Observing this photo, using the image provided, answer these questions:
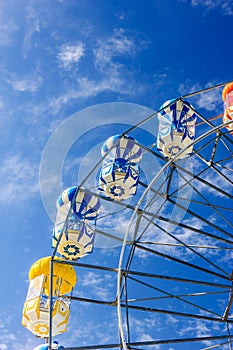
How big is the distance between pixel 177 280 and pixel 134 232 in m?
1.72

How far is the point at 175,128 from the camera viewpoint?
14094mm

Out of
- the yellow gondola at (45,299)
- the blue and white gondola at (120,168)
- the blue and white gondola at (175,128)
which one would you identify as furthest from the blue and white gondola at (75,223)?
A: the blue and white gondola at (175,128)

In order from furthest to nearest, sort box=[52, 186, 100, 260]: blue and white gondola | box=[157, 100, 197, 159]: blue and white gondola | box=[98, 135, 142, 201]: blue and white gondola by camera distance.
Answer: box=[157, 100, 197, 159]: blue and white gondola
box=[98, 135, 142, 201]: blue and white gondola
box=[52, 186, 100, 260]: blue and white gondola

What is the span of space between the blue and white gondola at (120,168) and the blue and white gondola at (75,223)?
0.59m

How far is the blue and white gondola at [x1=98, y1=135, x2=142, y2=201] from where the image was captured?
13.2 m

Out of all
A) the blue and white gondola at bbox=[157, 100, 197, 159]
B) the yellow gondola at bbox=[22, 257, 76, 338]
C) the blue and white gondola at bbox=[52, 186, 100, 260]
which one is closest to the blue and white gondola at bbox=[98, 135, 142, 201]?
the blue and white gondola at bbox=[52, 186, 100, 260]

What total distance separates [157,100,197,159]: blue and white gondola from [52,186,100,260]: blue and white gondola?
2.52 metres

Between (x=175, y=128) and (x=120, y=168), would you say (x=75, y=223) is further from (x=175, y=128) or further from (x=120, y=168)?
(x=175, y=128)

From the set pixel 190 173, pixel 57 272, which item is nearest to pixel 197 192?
pixel 190 173

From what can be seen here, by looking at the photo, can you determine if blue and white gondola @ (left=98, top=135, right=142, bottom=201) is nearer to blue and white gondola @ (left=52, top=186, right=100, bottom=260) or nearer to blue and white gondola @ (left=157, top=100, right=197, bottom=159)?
blue and white gondola @ (left=52, top=186, right=100, bottom=260)

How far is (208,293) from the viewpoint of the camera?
12930mm

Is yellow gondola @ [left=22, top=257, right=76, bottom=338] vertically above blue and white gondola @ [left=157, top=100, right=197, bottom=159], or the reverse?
blue and white gondola @ [left=157, top=100, right=197, bottom=159]

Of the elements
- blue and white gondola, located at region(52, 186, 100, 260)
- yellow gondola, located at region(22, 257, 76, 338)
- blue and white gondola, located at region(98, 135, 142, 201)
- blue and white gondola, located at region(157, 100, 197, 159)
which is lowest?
yellow gondola, located at region(22, 257, 76, 338)

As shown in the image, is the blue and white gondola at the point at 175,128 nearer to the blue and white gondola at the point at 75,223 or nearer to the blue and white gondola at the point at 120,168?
the blue and white gondola at the point at 120,168
